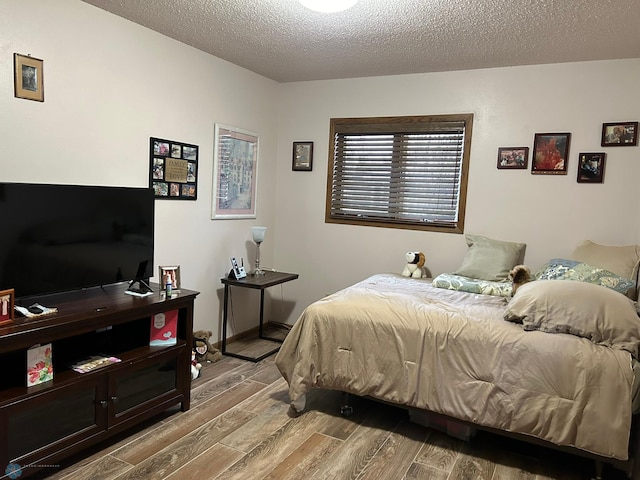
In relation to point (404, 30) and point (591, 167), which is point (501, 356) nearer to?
point (591, 167)

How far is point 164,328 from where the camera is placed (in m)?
2.64

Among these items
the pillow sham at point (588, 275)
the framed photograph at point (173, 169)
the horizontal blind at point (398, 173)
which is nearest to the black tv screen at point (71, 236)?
the framed photograph at point (173, 169)

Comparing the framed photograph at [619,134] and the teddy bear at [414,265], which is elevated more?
the framed photograph at [619,134]

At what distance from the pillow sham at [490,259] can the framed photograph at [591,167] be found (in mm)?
657

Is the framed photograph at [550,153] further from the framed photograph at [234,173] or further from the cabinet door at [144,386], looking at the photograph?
the cabinet door at [144,386]

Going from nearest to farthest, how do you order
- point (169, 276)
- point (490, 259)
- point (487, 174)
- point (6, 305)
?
point (6, 305), point (169, 276), point (490, 259), point (487, 174)

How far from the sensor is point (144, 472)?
216 centimetres

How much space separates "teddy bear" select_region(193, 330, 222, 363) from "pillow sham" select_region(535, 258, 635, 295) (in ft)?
8.20

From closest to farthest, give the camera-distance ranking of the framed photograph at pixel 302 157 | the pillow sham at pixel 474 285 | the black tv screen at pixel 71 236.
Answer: the black tv screen at pixel 71 236
the pillow sham at pixel 474 285
the framed photograph at pixel 302 157

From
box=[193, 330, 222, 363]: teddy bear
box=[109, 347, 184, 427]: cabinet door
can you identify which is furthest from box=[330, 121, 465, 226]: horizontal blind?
box=[109, 347, 184, 427]: cabinet door

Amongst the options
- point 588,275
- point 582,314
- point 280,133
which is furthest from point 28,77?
point 588,275

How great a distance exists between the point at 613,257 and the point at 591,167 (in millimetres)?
700

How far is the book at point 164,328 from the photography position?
261cm

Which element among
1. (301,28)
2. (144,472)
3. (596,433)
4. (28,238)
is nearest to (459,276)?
(596,433)
